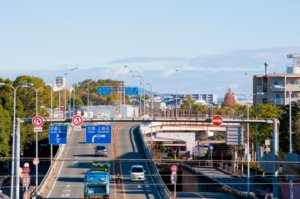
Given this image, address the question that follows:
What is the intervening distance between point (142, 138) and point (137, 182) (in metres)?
39.6

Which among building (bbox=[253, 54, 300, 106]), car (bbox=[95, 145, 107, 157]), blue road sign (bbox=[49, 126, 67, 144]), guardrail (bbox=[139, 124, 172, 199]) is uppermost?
building (bbox=[253, 54, 300, 106])

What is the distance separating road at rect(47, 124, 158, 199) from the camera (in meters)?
82.2

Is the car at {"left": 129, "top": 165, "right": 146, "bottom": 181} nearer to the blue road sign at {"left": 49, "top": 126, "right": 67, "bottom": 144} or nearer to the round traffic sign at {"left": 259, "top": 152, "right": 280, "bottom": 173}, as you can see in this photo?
the blue road sign at {"left": 49, "top": 126, "right": 67, "bottom": 144}

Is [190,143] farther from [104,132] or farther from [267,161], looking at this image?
[267,161]

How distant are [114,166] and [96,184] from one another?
1201 inches

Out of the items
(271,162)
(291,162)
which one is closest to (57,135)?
(271,162)

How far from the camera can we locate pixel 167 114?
186 meters

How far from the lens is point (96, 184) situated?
252ft

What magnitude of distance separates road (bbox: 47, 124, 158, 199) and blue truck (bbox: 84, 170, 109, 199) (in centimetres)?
194

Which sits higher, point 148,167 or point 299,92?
point 299,92

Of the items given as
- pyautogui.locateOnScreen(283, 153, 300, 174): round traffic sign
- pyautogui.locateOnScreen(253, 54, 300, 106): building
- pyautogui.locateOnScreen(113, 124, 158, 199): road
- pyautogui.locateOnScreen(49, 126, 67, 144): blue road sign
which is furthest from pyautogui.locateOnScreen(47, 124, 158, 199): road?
pyautogui.locateOnScreen(253, 54, 300, 106): building

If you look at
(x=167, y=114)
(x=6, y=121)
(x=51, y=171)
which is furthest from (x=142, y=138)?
(x=167, y=114)

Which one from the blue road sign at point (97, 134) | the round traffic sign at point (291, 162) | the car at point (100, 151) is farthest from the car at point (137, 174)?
the round traffic sign at point (291, 162)

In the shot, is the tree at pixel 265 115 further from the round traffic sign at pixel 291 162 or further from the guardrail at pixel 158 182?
the round traffic sign at pixel 291 162
